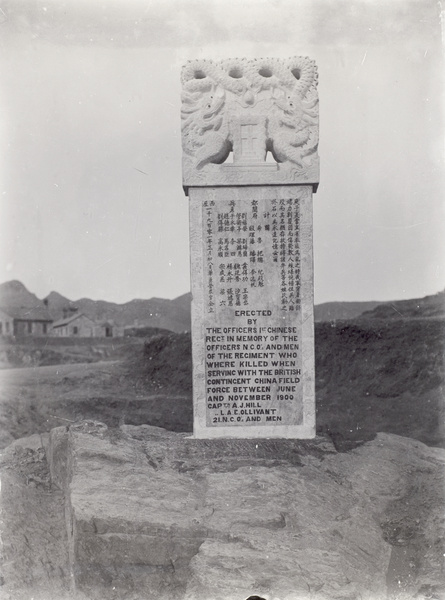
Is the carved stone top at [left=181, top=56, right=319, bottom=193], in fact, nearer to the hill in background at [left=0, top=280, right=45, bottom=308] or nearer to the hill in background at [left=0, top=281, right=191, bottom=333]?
the hill in background at [left=0, top=281, right=191, bottom=333]

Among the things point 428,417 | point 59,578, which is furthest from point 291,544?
point 428,417

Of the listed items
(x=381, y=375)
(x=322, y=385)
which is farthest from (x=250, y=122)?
(x=381, y=375)

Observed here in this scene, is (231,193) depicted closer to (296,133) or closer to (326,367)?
(296,133)

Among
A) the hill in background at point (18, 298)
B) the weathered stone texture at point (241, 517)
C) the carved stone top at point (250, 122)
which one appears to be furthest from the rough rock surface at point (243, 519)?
the hill in background at point (18, 298)

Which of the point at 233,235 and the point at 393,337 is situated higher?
the point at 233,235

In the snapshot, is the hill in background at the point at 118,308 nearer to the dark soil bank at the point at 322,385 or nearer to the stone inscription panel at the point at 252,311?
the dark soil bank at the point at 322,385

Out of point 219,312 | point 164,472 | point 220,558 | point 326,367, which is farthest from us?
point 326,367
